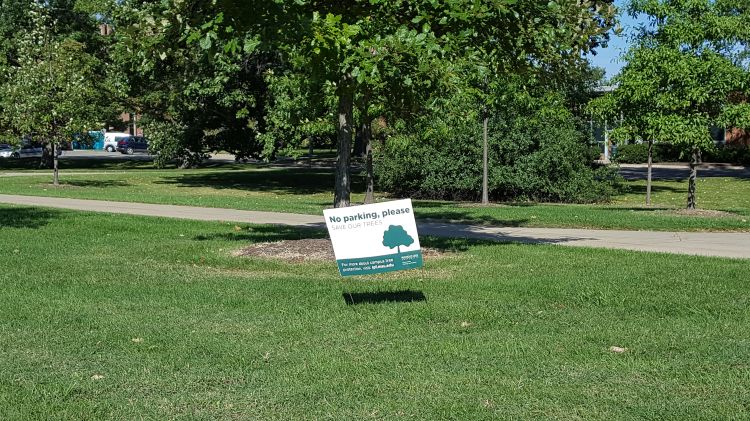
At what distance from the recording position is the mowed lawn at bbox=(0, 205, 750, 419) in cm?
544

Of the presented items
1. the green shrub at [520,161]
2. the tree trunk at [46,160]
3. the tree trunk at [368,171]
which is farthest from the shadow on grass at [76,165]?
the tree trunk at [368,171]

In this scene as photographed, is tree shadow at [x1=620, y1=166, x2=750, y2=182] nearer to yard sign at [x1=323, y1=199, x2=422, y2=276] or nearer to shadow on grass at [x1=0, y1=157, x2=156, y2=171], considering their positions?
shadow on grass at [x1=0, y1=157, x2=156, y2=171]

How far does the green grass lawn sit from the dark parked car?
30937mm

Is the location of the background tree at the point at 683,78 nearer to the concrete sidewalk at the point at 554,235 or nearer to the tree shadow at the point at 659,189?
the concrete sidewalk at the point at 554,235

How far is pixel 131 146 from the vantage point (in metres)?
71.8

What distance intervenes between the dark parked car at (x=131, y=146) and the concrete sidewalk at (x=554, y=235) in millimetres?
52884

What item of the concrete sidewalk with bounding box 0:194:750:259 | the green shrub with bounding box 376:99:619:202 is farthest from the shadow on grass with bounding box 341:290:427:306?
the green shrub with bounding box 376:99:619:202

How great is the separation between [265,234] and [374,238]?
6.71m

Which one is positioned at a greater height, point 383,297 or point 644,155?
point 644,155

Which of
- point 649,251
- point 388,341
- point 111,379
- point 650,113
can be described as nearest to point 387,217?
point 388,341

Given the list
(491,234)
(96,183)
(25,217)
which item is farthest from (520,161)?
(96,183)

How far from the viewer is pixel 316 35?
32.4 ft

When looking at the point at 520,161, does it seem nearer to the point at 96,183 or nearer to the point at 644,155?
the point at 96,183

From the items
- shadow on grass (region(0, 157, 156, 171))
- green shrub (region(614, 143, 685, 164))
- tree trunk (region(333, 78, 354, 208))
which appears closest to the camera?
tree trunk (region(333, 78, 354, 208))
